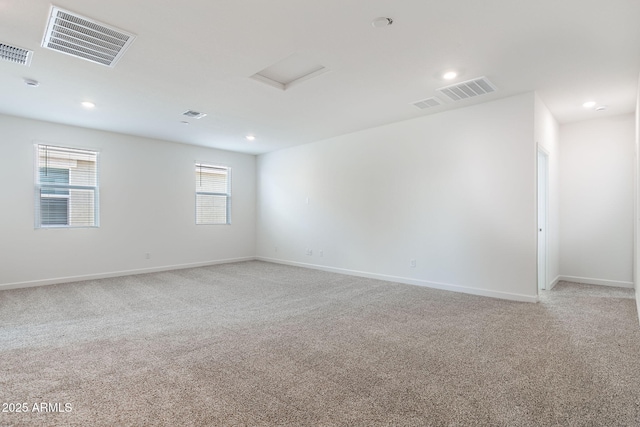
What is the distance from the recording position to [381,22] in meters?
2.55

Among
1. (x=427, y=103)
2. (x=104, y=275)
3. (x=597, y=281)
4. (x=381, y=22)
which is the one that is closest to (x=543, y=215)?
(x=597, y=281)

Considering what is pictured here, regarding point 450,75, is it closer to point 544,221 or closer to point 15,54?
point 544,221

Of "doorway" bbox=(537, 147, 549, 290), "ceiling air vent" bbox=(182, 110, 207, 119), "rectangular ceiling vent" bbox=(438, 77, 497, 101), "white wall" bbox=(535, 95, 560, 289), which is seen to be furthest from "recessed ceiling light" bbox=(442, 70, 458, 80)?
"ceiling air vent" bbox=(182, 110, 207, 119)

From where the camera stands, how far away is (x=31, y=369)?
238 cm

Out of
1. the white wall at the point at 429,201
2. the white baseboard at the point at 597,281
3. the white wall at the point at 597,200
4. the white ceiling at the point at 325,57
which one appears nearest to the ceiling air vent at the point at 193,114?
the white ceiling at the point at 325,57

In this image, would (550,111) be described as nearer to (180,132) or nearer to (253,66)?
(253,66)

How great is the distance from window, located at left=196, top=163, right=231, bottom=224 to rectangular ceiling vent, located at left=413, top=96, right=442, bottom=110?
15.4 feet

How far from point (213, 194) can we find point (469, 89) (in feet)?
18.1

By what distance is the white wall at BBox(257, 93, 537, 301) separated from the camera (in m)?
4.22

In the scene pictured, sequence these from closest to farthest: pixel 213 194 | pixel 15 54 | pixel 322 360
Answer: pixel 322 360
pixel 15 54
pixel 213 194

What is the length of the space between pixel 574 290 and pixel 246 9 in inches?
216

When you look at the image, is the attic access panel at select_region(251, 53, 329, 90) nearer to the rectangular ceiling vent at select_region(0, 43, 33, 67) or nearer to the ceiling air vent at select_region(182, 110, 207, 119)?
the ceiling air vent at select_region(182, 110, 207, 119)

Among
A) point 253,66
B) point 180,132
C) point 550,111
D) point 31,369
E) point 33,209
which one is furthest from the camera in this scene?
point 180,132

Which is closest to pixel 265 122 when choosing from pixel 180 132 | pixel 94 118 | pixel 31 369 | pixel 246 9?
pixel 180 132
